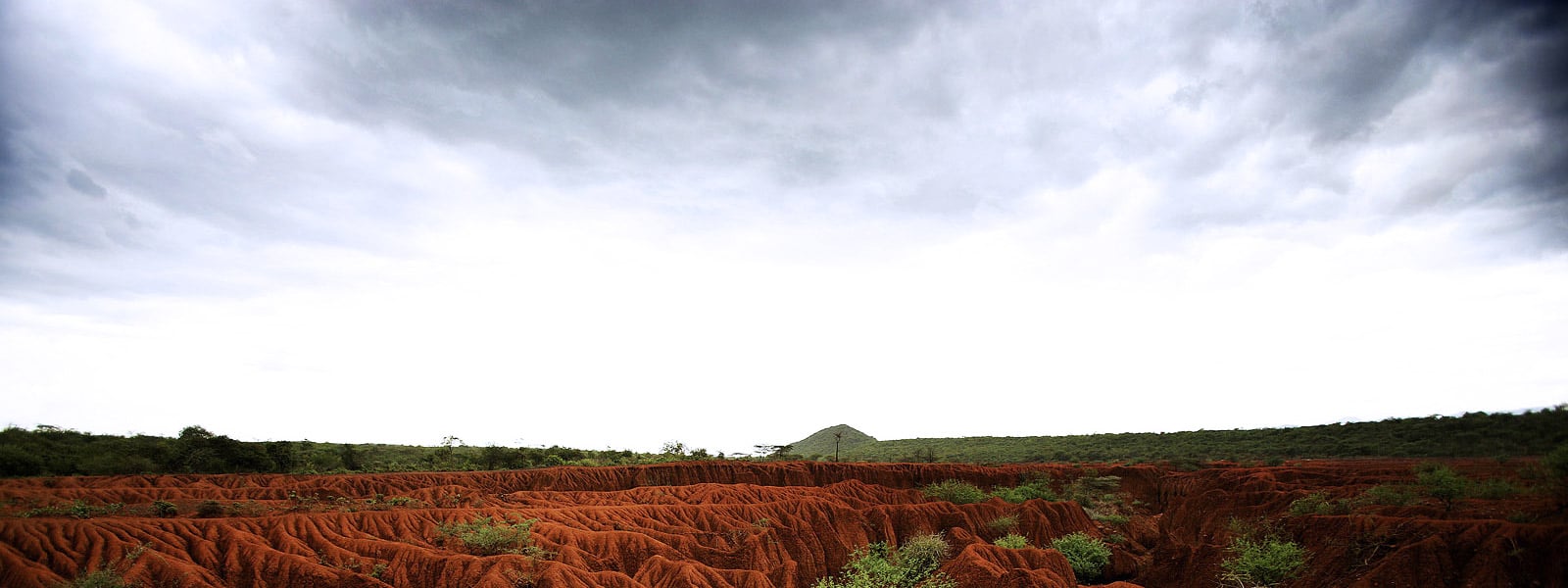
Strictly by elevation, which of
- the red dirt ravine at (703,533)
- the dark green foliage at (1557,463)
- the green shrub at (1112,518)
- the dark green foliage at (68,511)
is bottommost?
the green shrub at (1112,518)

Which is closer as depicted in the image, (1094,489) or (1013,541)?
(1013,541)

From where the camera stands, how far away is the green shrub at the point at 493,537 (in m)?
28.6

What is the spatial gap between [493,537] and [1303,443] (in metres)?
75.5

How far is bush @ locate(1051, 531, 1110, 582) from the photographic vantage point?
35406 mm

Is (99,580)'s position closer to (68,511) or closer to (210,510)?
(210,510)

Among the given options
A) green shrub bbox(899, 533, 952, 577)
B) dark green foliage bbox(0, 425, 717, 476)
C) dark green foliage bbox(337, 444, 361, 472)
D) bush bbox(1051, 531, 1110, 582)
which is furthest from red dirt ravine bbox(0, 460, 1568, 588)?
dark green foliage bbox(337, 444, 361, 472)

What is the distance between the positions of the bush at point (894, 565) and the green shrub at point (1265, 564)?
12267 mm

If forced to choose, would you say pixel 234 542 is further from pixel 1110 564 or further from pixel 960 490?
pixel 960 490

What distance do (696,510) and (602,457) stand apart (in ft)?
145

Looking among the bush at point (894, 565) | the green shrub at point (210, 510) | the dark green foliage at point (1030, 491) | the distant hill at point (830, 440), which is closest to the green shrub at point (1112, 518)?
the dark green foliage at point (1030, 491)

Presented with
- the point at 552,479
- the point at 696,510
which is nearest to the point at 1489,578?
the point at 696,510

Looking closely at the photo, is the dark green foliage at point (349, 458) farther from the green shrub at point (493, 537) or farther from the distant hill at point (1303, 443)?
the distant hill at point (1303, 443)

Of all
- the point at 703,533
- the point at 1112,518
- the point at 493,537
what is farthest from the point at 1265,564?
the point at 493,537

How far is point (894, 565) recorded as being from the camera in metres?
34.8
